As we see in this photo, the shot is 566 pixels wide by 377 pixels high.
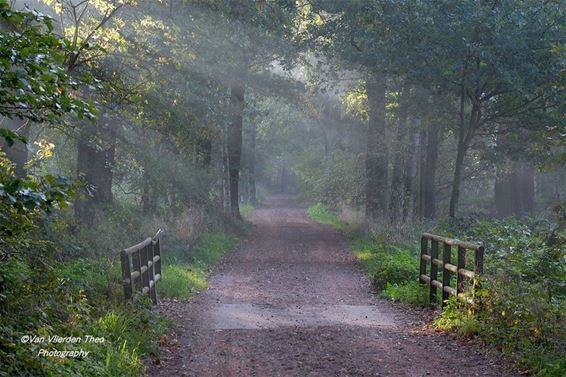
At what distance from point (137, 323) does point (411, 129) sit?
60.3 feet

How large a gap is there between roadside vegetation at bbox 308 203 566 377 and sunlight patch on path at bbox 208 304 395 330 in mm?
1029

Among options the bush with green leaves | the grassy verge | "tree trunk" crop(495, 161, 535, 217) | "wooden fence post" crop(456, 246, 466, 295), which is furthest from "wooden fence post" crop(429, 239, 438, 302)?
"tree trunk" crop(495, 161, 535, 217)

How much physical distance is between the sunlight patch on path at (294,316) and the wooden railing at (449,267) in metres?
1.03

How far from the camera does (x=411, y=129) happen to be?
2545cm

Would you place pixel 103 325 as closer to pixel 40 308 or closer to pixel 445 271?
pixel 40 308

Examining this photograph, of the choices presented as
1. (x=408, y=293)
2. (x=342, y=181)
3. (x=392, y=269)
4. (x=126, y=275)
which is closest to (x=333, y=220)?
(x=342, y=181)

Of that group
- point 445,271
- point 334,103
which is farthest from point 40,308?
point 334,103

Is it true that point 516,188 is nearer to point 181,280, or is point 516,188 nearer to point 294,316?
point 181,280

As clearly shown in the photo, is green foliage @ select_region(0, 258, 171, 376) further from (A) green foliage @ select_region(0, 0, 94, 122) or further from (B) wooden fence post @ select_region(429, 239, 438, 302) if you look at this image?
(B) wooden fence post @ select_region(429, 239, 438, 302)

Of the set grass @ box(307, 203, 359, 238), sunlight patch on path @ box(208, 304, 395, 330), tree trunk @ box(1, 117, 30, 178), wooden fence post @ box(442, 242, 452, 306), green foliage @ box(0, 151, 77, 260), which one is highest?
tree trunk @ box(1, 117, 30, 178)

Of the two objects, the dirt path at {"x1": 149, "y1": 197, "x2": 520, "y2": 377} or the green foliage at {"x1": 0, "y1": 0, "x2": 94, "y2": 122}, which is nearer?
the green foliage at {"x1": 0, "y1": 0, "x2": 94, "y2": 122}

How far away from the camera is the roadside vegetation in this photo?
8.09m

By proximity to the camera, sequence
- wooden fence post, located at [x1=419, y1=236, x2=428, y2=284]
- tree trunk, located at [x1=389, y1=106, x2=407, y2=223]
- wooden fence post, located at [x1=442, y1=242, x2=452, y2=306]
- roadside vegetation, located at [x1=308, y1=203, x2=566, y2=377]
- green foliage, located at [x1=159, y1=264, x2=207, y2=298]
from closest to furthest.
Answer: roadside vegetation, located at [x1=308, y1=203, x2=566, y2=377] < wooden fence post, located at [x1=442, y1=242, x2=452, y2=306] < wooden fence post, located at [x1=419, y1=236, x2=428, y2=284] < green foliage, located at [x1=159, y1=264, x2=207, y2=298] < tree trunk, located at [x1=389, y1=106, x2=407, y2=223]

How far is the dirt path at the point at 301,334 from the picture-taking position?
26.4ft
